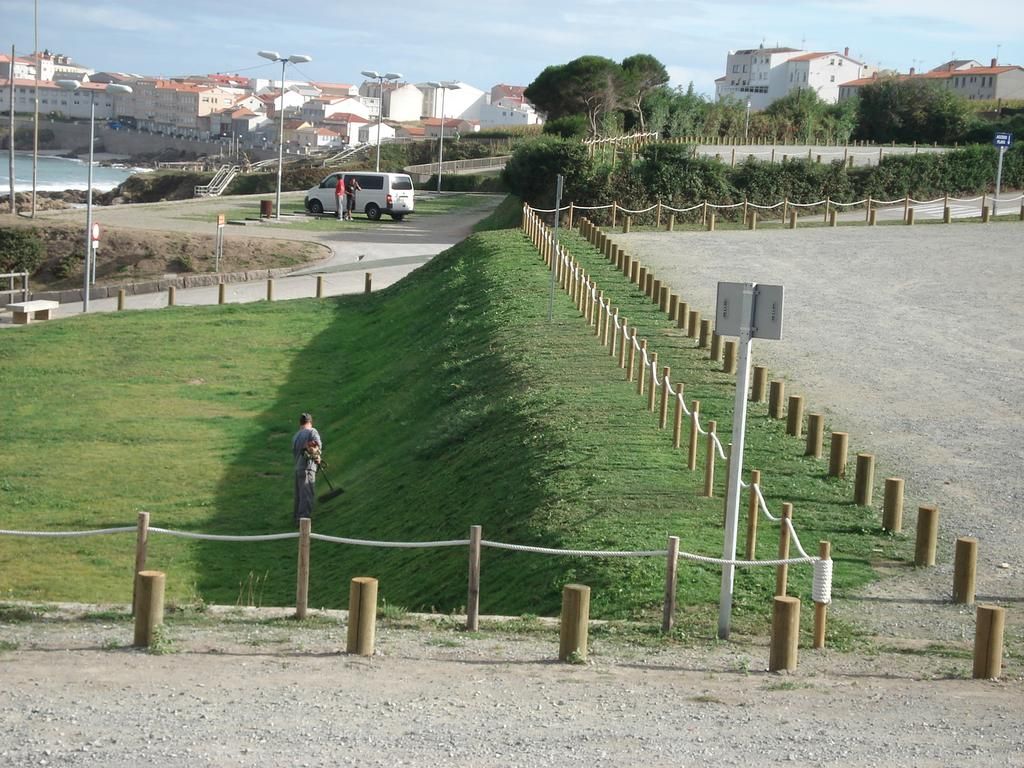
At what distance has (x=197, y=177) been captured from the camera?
98688 millimetres

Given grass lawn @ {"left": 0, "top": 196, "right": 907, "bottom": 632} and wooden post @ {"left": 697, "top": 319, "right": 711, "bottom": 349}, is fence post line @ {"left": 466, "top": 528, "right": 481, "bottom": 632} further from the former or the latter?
wooden post @ {"left": 697, "top": 319, "right": 711, "bottom": 349}

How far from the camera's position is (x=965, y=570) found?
35.7 feet

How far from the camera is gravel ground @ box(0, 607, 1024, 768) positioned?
7.63m

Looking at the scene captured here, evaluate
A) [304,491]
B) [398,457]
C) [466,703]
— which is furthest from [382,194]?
[466,703]

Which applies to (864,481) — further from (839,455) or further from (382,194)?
(382,194)

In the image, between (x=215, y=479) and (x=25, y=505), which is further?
(x=215, y=479)

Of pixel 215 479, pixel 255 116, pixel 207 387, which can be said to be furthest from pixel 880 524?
pixel 255 116

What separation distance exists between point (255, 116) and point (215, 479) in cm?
17626

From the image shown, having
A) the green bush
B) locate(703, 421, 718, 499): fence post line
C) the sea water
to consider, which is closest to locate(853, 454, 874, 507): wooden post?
locate(703, 421, 718, 499): fence post line

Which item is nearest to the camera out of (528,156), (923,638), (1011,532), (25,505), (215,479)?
(923,638)

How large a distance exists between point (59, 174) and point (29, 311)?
117586 mm

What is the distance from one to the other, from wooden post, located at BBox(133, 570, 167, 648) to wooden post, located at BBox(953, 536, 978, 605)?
20.2 ft

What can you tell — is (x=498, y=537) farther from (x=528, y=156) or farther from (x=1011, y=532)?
(x=528, y=156)

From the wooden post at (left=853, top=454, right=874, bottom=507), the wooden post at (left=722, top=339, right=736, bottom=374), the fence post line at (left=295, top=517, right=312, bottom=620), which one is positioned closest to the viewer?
the fence post line at (left=295, top=517, right=312, bottom=620)
